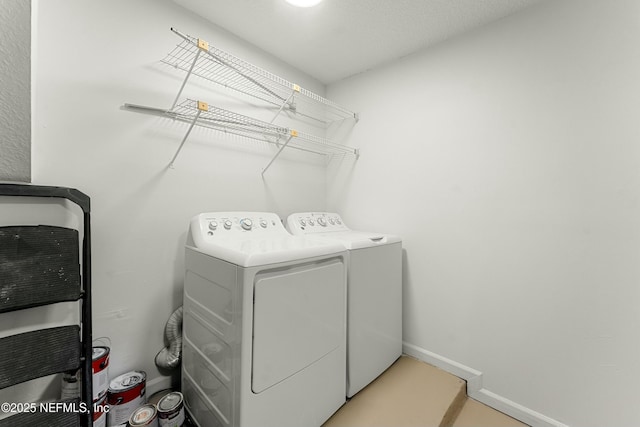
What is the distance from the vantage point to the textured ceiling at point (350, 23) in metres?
1.50

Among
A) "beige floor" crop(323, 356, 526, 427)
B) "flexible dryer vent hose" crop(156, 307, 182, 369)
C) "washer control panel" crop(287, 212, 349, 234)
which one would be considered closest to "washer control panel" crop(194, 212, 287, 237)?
"washer control panel" crop(287, 212, 349, 234)

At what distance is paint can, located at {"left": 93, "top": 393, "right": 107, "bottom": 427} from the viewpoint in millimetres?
1085

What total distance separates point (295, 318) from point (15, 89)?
1.46 meters

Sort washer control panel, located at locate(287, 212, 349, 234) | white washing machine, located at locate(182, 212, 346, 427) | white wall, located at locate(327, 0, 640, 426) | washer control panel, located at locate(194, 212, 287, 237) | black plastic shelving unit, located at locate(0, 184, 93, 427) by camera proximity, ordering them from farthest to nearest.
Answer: washer control panel, located at locate(287, 212, 349, 234) → washer control panel, located at locate(194, 212, 287, 237) → white wall, located at locate(327, 0, 640, 426) → white washing machine, located at locate(182, 212, 346, 427) → black plastic shelving unit, located at locate(0, 184, 93, 427)

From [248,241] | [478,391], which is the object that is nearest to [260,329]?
[248,241]

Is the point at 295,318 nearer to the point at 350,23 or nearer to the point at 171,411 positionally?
the point at 171,411

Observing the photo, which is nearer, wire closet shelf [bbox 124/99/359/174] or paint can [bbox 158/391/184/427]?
paint can [bbox 158/391/184/427]

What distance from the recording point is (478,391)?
1.59 metres

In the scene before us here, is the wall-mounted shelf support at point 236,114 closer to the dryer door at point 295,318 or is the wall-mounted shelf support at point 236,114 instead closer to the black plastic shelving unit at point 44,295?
the black plastic shelving unit at point 44,295

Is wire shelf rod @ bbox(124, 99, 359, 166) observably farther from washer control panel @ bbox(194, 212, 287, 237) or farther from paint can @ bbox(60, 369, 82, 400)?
paint can @ bbox(60, 369, 82, 400)

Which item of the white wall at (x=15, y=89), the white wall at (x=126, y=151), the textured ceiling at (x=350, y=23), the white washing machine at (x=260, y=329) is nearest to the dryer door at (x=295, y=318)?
the white washing machine at (x=260, y=329)

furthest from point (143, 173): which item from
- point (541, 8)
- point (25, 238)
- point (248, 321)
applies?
point (541, 8)

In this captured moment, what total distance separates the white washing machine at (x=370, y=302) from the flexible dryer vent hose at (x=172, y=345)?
0.89 metres

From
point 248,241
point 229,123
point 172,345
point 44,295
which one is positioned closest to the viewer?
point 44,295
